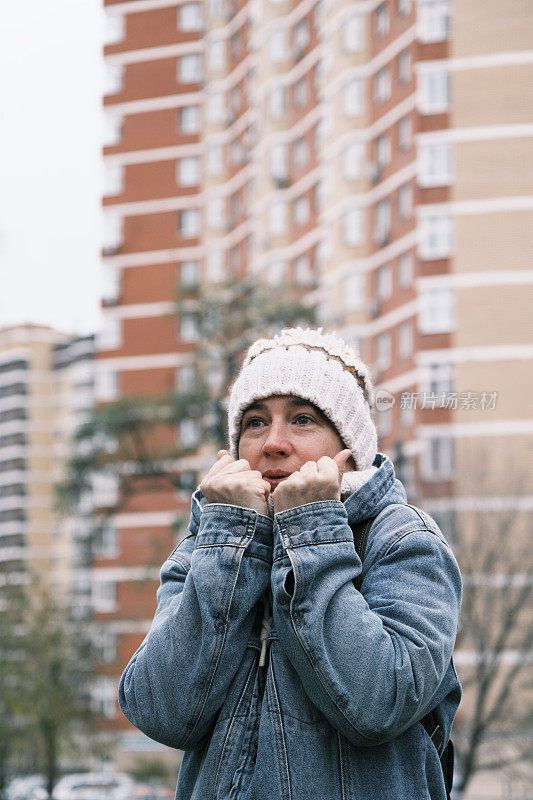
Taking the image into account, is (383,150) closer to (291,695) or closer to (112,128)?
(112,128)

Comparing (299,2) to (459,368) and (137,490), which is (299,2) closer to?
(459,368)

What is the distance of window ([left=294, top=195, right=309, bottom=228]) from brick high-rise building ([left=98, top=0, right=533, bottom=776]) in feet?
0.54

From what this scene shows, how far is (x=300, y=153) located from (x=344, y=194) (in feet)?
19.4

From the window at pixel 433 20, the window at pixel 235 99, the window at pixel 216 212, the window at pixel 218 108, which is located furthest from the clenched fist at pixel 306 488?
the window at pixel 218 108

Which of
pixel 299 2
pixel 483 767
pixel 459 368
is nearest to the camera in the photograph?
pixel 483 767

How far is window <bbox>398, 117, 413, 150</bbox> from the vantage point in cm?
4831

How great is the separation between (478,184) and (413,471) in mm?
11123

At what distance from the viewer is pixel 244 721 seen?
8.76 ft

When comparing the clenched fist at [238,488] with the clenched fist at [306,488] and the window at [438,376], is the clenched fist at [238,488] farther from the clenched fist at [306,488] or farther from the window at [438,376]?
the window at [438,376]

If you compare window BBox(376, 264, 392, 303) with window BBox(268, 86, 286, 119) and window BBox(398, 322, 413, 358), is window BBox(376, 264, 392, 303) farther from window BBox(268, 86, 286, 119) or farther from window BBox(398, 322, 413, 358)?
window BBox(268, 86, 286, 119)

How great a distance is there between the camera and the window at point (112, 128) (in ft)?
218

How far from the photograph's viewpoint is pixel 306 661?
2.56 meters

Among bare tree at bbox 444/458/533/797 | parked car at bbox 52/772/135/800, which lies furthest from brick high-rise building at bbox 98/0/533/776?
parked car at bbox 52/772/135/800

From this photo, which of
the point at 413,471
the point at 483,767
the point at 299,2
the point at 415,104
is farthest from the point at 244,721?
the point at 299,2
